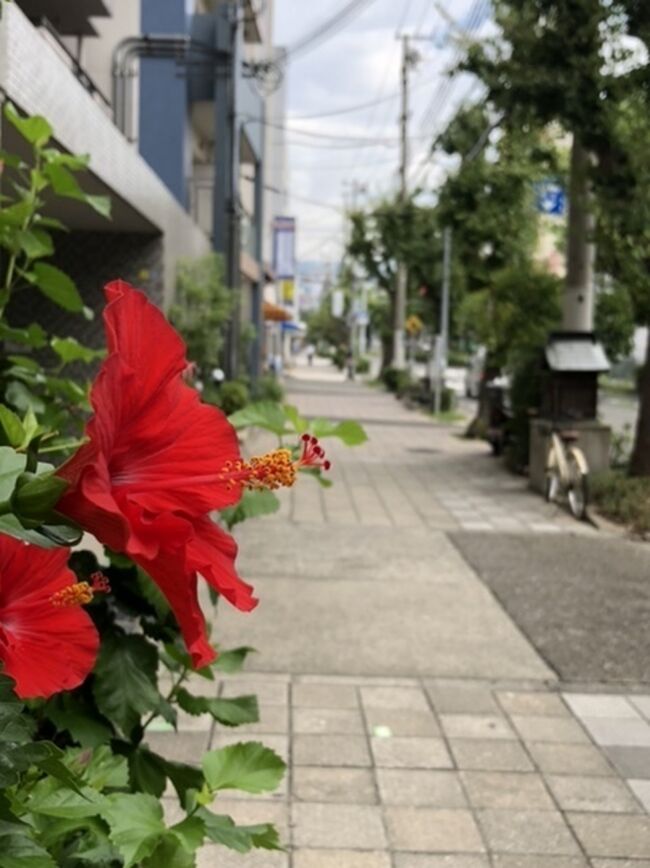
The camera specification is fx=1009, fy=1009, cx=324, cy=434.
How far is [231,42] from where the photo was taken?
16953 mm

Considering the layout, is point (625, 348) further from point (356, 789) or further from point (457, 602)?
point (356, 789)

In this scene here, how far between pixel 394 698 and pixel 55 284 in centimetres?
288

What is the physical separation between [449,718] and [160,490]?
146 inches

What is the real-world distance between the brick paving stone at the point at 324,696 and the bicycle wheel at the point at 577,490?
546 centimetres

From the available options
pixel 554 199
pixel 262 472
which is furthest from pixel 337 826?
pixel 554 199

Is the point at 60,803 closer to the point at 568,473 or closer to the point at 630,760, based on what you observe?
the point at 630,760

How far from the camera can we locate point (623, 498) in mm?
Result: 9695

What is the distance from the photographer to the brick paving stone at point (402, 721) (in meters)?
4.20

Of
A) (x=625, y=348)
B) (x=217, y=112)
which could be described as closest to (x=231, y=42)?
(x=217, y=112)

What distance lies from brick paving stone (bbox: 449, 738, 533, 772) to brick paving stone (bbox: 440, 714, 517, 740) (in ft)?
0.19

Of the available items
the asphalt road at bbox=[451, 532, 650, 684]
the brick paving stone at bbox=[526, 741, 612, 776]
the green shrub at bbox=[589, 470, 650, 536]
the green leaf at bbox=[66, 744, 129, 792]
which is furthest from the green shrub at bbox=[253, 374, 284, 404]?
the green leaf at bbox=[66, 744, 129, 792]

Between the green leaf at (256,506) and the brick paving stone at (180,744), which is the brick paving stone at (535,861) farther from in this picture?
the green leaf at (256,506)

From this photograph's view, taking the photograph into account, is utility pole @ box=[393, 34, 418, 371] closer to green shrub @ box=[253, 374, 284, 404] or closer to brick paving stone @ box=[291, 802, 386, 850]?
green shrub @ box=[253, 374, 284, 404]

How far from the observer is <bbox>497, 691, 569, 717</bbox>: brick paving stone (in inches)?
176
